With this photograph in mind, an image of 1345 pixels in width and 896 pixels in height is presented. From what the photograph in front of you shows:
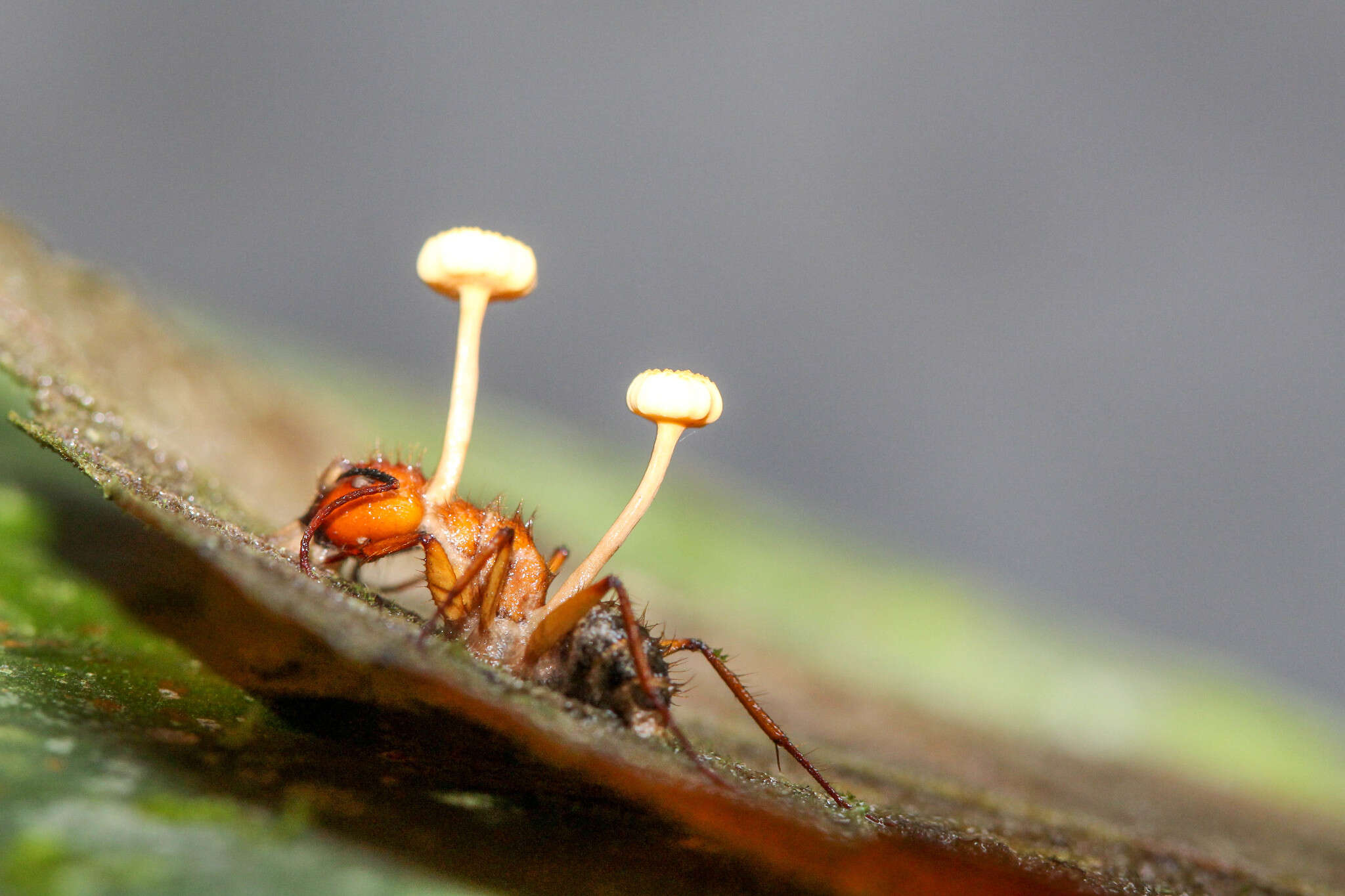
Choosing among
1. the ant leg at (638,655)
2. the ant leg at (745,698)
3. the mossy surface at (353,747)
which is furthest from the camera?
the ant leg at (745,698)

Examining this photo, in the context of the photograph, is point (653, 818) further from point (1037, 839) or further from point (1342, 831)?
point (1342, 831)

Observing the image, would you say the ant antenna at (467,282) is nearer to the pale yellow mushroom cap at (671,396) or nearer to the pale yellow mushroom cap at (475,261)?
the pale yellow mushroom cap at (475,261)

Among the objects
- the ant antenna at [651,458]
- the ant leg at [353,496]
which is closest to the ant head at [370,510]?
the ant leg at [353,496]

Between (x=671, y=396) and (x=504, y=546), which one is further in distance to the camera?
(x=504, y=546)

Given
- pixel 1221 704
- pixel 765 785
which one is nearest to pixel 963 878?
pixel 765 785

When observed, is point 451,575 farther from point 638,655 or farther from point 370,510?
point 638,655

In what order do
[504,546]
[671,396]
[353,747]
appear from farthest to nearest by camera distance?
[504,546] → [671,396] → [353,747]

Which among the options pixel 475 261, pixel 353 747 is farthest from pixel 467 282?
pixel 353 747

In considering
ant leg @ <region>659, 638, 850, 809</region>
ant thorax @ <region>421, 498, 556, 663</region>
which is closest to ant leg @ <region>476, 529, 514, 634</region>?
ant thorax @ <region>421, 498, 556, 663</region>
